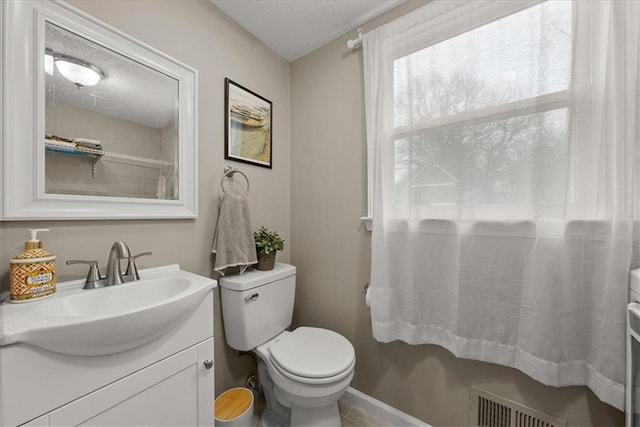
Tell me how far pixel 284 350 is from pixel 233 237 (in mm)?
623

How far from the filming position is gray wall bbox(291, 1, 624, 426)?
3.80 feet

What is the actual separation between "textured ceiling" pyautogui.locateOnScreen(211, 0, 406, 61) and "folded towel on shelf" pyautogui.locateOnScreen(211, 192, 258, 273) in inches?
40.5

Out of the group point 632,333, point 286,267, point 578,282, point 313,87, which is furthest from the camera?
point 313,87

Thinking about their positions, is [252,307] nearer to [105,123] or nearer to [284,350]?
[284,350]

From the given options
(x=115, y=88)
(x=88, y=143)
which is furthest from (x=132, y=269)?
(x=115, y=88)

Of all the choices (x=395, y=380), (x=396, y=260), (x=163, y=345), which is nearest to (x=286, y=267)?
(x=396, y=260)

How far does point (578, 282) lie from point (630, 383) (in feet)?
0.99

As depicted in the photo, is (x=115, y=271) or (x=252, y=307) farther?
(x=252, y=307)

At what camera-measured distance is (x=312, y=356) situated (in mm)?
1160

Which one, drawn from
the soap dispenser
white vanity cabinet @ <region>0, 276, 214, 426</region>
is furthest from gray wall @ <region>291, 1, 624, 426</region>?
the soap dispenser

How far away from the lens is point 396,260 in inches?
48.6

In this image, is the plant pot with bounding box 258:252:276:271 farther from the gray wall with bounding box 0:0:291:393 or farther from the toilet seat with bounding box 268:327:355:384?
the toilet seat with bounding box 268:327:355:384

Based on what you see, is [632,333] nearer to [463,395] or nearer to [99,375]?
[463,395]

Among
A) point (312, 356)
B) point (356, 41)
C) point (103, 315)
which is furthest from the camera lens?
point (356, 41)
